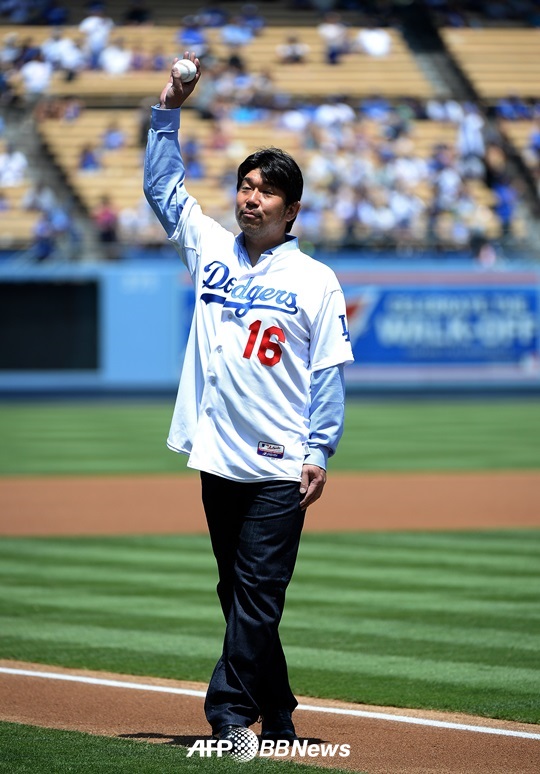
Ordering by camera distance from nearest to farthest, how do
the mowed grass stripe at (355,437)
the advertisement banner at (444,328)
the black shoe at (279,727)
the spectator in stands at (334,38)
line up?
the black shoe at (279,727), the mowed grass stripe at (355,437), the advertisement banner at (444,328), the spectator in stands at (334,38)

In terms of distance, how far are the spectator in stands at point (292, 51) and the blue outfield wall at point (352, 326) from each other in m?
7.09

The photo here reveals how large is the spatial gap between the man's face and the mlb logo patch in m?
0.72

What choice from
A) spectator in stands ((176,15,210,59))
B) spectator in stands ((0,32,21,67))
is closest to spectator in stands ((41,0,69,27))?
spectator in stands ((0,32,21,67))

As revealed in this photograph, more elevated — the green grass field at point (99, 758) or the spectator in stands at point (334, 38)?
the green grass field at point (99, 758)

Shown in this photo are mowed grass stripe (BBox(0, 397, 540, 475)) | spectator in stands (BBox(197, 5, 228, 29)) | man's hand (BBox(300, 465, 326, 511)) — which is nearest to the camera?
man's hand (BBox(300, 465, 326, 511))

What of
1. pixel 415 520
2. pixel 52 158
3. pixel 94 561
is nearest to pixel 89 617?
pixel 94 561

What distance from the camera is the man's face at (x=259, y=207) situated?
4746 millimetres

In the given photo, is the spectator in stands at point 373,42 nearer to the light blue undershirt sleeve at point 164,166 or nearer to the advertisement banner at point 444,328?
the advertisement banner at point 444,328

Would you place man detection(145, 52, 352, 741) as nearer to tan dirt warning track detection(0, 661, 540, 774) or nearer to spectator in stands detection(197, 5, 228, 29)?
tan dirt warning track detection(0, 661, 540, 774)

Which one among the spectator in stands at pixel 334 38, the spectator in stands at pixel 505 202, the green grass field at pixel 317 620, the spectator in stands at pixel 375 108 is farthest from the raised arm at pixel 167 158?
the spectator in stands at pixel 334 38

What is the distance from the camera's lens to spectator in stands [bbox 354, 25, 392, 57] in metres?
32.6

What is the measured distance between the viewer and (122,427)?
71.8 ft

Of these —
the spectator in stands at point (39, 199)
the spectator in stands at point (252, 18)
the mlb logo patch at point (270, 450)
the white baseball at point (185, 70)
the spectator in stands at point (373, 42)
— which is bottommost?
the spectator in stands at point (39, 199)

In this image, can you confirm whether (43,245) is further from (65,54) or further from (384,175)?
(384,175)
